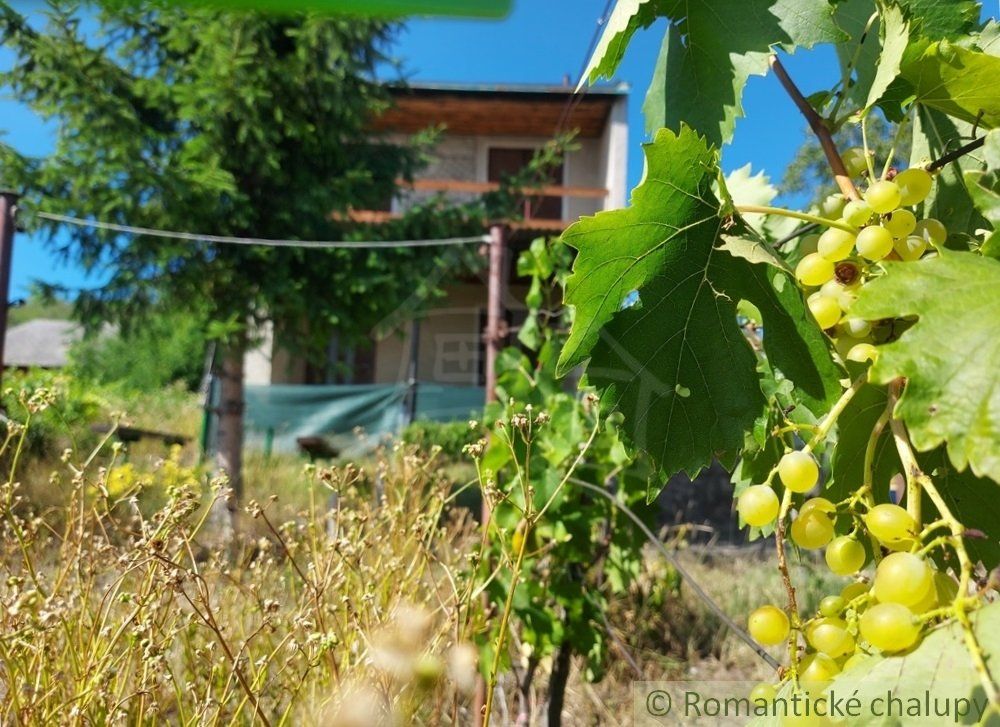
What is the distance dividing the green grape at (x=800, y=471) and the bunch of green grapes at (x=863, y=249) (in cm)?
9

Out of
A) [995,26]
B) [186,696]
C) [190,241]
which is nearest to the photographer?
[995,26]

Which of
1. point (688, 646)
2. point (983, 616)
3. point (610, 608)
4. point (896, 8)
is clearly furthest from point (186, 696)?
point (688, 646)

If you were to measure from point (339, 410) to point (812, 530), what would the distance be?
7192 mm

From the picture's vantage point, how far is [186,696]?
52.9 inches

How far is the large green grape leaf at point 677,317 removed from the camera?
71 centimetres

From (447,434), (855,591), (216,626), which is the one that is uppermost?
(855,591)

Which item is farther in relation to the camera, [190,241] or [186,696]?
[190,241]

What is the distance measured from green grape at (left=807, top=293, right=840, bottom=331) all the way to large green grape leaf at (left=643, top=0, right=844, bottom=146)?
0.30 meters

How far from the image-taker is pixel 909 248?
0.66m

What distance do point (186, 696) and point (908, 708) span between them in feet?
4.03

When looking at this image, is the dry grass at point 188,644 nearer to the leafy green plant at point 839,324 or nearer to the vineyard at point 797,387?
the vineyard at point 797,387

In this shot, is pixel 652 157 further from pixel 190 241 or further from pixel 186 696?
pixel 190 241

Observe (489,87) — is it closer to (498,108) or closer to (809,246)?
(498,108)

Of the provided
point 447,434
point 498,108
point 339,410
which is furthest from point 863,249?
point 498,108
